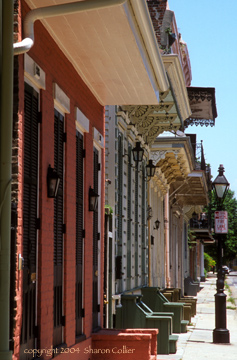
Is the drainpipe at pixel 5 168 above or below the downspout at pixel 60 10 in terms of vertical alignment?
below

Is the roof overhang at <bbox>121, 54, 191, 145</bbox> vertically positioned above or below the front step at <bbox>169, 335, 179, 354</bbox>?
above

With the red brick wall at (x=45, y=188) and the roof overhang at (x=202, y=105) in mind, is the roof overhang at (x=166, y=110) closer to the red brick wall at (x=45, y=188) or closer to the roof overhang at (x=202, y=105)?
the red brick wall at (x=45, y=188)

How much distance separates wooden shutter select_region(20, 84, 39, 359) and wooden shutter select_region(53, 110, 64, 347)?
1.02 metres

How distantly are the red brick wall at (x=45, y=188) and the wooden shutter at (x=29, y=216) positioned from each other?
150mm

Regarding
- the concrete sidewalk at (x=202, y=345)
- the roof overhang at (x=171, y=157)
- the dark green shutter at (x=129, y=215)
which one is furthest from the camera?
the roof overhang at (x=171, y=157)

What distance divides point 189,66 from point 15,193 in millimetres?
31381

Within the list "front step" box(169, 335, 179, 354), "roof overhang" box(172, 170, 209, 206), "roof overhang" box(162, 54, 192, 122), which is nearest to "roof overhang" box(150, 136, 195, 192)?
"roof overhang" box(172, 170, 209, 206)

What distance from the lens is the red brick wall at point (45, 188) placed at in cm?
784

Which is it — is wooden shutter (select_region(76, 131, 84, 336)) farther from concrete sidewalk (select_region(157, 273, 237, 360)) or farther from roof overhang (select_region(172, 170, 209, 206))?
roof overhang (select_region(172, 170, 209, 206))

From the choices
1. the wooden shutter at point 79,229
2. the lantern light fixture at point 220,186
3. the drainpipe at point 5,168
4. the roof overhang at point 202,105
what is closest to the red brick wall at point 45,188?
the wooden shutter at point 79,229

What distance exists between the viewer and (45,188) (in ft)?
26.5

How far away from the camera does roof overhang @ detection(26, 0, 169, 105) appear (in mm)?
7969

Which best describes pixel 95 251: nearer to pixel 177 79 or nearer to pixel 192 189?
pixel 177 79

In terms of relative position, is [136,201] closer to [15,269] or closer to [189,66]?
[15,269]
